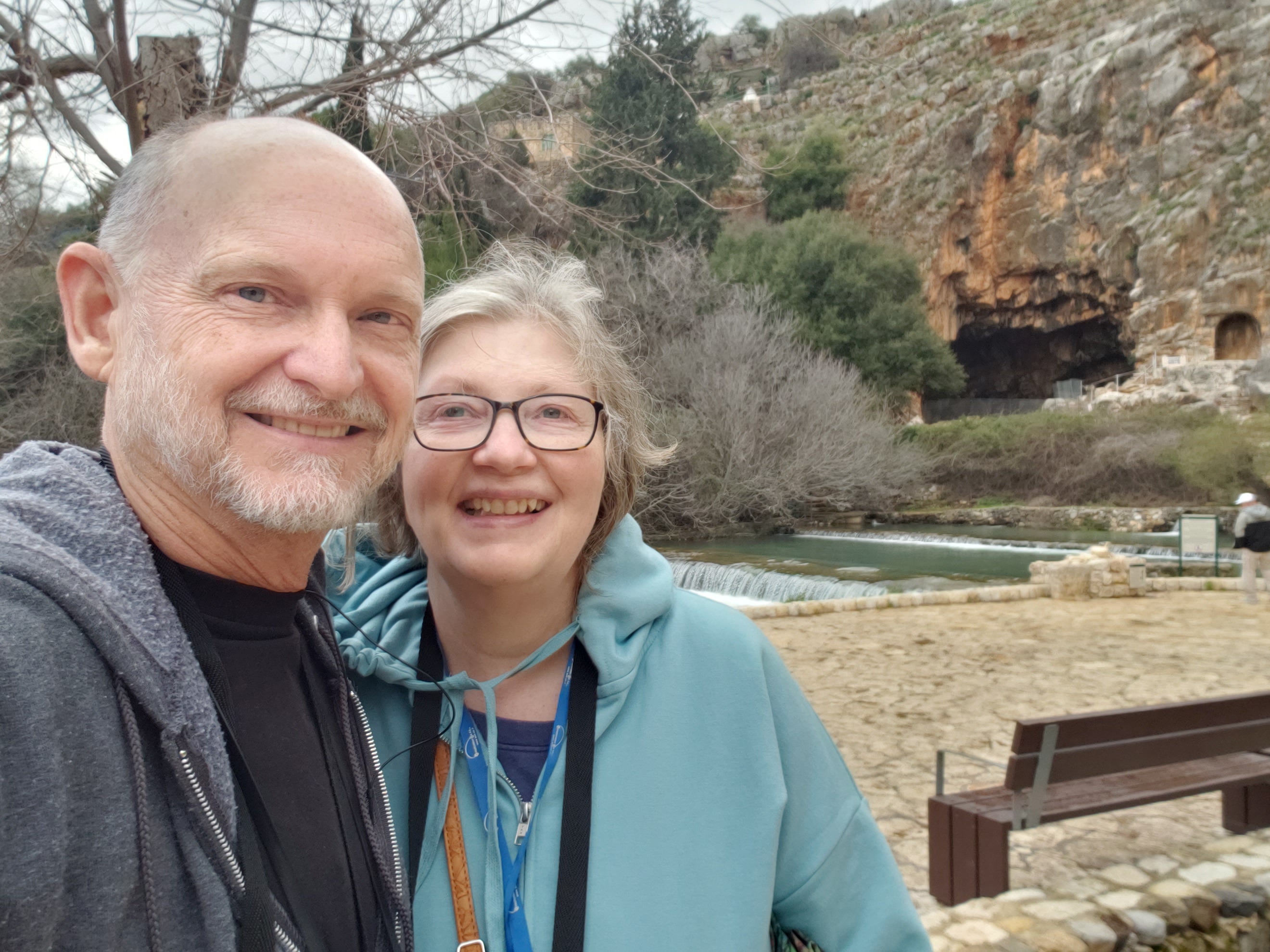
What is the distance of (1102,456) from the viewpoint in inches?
818

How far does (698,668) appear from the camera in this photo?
1234 mm

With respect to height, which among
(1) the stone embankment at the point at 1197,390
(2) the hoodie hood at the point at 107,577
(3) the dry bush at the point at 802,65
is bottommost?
(2) the hoodie hood at the point at 107,577

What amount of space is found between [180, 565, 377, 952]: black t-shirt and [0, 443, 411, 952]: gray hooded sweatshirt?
0.10 metres

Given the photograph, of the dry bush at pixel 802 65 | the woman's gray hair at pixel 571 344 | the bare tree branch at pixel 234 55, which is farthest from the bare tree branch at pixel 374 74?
the dry bush at pixel 802 65

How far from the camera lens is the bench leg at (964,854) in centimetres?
318

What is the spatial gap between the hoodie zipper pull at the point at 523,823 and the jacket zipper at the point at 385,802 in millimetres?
139

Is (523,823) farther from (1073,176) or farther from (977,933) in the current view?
(1073,176)

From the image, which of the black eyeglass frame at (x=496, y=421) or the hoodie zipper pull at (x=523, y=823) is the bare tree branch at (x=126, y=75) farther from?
the hoodie zipper pull at (x=523, y=823)

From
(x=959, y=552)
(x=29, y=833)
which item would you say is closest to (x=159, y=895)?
(x=29, y=833)

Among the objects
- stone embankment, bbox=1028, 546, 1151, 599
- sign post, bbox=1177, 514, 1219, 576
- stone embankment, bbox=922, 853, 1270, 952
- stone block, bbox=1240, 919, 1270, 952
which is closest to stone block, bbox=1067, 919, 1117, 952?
stone embankment, bbox=922, 853, 1270, 952

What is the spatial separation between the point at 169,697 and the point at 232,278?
0.36m

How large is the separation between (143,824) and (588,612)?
682 mm

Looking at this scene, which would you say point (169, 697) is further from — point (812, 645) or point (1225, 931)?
point (812, 645)

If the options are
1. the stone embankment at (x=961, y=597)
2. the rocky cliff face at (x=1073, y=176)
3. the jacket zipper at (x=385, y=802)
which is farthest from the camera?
the rocky cliff face at (x=1073, y=176)
